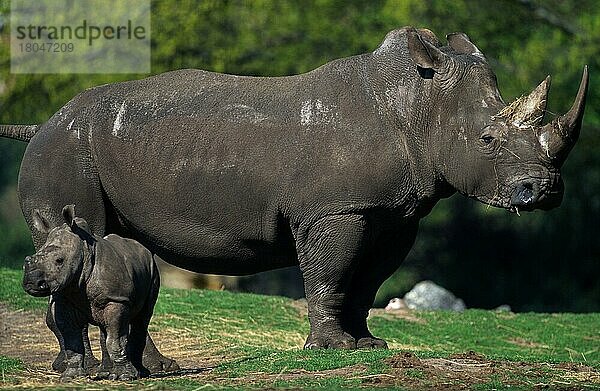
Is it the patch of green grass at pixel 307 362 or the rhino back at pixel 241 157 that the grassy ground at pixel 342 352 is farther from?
the rhino back at pixel 241 157

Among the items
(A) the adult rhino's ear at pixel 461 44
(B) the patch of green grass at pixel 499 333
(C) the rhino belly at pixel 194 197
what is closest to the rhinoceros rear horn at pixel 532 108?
(A) the adult rhino's ear at pixel 461 44

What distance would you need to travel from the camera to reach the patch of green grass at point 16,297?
42.5ft

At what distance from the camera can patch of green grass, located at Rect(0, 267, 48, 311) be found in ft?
42.5

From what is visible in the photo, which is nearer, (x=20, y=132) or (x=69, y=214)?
(x=69, y=214)

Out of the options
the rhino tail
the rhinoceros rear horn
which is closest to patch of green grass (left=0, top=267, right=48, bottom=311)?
the rhino tail

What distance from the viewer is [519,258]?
79.3 ft

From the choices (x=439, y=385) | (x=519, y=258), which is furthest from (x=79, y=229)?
(x=519, y=258)

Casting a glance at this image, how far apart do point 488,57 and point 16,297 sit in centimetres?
1110

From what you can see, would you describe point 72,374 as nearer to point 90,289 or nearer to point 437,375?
point 90,289

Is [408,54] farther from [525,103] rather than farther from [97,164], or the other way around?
[97,164]

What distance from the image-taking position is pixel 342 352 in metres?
9.09

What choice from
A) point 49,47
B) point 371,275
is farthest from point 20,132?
point 49,47

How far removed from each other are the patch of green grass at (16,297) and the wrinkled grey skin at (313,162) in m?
3.42

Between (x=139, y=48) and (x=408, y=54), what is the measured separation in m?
13.0
